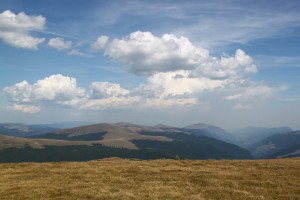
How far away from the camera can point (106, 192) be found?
31500 mm

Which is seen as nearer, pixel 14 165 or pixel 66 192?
pixel 66 192

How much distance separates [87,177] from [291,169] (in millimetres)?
25321

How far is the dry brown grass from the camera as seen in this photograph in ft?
99.5

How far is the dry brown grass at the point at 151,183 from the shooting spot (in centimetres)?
3033

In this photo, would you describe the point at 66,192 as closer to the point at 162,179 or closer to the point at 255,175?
the point at 162,179

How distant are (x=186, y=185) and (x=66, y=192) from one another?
11.9 m

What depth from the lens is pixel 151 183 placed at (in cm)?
3550

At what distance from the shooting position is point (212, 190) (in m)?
31.6

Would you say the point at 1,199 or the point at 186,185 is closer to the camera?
the point at 1,199

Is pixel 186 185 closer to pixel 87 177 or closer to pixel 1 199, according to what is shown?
pixel 87 177

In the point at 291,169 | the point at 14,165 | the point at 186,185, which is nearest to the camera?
the point at 186,185

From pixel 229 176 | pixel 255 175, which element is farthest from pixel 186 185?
pixel 255 175

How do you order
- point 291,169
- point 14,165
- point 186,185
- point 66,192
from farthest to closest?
point 14,165 < point 291,169 < point 186,185 < point 66,192

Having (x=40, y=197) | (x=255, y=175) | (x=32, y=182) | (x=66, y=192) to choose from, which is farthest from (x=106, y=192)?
(x=255, y=175)
